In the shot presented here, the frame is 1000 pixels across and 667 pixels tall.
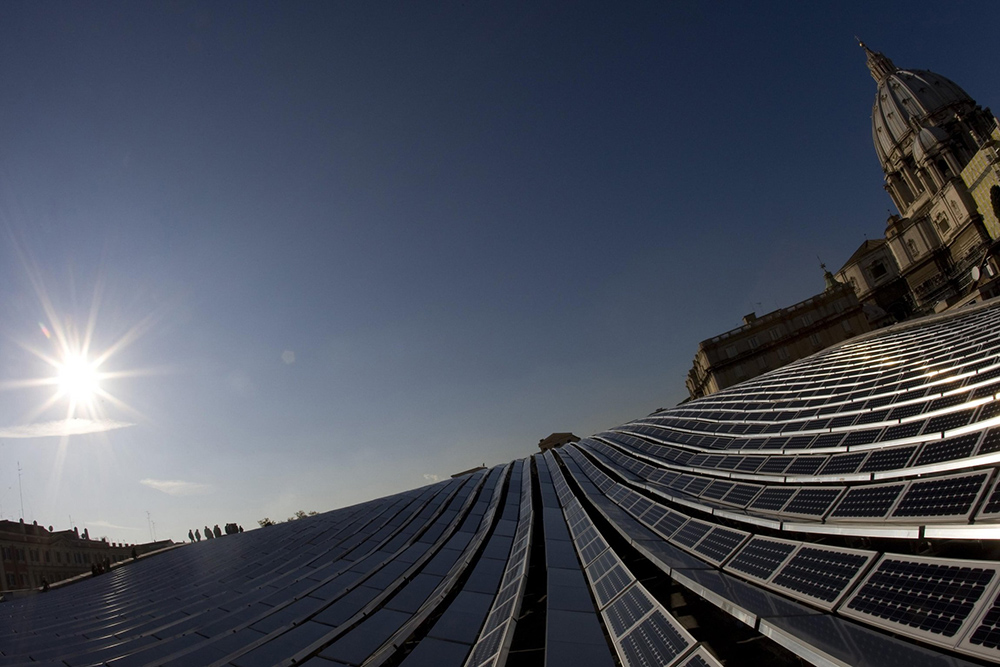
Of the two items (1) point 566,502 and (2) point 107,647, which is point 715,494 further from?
(2) point 107,647

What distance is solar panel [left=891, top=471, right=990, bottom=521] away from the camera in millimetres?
6629

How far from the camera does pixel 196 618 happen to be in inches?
467

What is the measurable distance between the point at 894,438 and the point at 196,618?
18.5 metres

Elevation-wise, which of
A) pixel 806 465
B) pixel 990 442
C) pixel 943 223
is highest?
pixel 943 223

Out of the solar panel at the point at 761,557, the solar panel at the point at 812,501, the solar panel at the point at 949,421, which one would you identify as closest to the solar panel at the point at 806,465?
the solar panel at the point at 812,501

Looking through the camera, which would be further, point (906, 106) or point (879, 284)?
point (906, 106)

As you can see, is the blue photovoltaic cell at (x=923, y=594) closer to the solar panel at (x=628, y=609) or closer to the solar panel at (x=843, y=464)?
the solar panel at (x=628, y=609)

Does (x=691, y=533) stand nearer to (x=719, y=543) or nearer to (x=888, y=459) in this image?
(x=719, y=543)

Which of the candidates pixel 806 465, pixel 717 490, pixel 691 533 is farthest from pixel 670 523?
pixel 806 465

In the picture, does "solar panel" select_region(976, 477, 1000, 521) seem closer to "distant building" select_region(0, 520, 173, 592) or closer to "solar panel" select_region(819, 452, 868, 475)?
"solar panel" select_region(819, 452, 868, 475)

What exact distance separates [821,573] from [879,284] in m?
111

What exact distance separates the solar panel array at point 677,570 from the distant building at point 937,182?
62340 mm

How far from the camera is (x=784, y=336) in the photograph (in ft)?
283

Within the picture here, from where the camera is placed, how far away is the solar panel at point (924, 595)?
15.3ft
